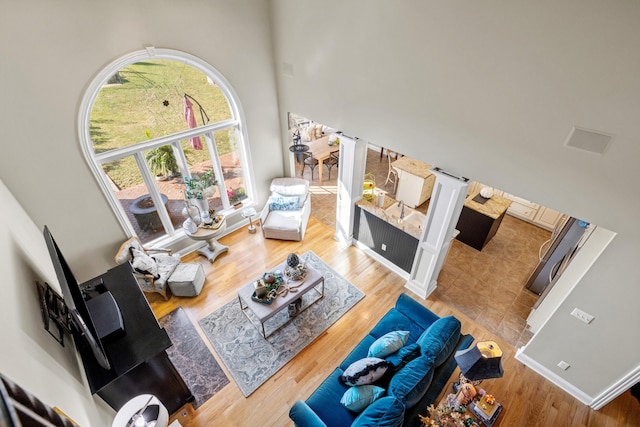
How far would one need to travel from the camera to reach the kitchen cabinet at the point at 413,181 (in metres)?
6.50

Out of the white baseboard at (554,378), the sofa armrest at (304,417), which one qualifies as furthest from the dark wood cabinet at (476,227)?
the sofa armrest at (304,417)

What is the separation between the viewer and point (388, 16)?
336cm

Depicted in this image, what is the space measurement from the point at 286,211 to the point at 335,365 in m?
3.16

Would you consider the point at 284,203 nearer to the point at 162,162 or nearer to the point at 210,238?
the point at 210,238

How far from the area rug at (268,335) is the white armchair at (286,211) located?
143 cm

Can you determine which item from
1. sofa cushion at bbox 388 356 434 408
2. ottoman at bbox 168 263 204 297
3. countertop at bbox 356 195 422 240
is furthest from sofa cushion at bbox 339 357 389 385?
ottoman at bbox 168 263 204 297

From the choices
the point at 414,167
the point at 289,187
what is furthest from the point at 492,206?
the point at 289,187

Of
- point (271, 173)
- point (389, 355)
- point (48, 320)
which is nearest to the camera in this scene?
point (48, 320)

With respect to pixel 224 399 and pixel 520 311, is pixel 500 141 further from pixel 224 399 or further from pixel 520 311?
pixel 224 399

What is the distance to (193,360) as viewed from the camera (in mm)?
4109

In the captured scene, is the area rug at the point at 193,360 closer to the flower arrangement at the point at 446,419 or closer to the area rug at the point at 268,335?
the area rug at the point at 268,335

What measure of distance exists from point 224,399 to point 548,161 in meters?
4.52

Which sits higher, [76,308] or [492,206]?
[76,308]

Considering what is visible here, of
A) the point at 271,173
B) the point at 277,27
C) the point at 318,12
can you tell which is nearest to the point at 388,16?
the point at 318,12
